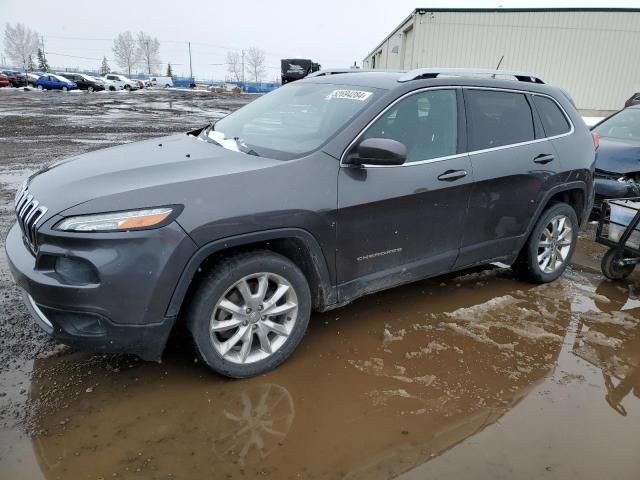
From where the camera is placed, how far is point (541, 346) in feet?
11.3

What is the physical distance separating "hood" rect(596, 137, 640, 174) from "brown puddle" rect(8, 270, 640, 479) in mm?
3520

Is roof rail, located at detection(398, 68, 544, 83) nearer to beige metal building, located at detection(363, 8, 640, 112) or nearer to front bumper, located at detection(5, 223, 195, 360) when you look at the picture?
front bumper, located at detection(5, 223, 195, 360)

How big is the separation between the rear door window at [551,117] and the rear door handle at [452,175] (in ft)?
3.93

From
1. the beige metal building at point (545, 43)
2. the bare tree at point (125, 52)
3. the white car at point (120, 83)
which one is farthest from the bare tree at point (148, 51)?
the beige metal building at point (545, 43)

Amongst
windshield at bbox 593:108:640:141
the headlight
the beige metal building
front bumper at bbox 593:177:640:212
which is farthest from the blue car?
the headlight

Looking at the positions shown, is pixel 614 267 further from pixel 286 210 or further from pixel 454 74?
pixel 286 210

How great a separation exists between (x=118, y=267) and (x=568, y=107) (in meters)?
4.07

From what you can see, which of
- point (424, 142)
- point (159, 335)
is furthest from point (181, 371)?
point (424, 142)

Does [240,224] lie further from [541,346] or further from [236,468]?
[541,346]

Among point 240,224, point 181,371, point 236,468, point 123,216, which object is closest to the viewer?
point 236,468

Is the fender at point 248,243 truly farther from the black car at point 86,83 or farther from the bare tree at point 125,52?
the bare tree at point 125,52

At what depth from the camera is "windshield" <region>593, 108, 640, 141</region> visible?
718cm

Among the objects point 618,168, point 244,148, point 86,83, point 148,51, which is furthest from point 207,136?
point 148,51

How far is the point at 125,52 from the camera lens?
108 m
